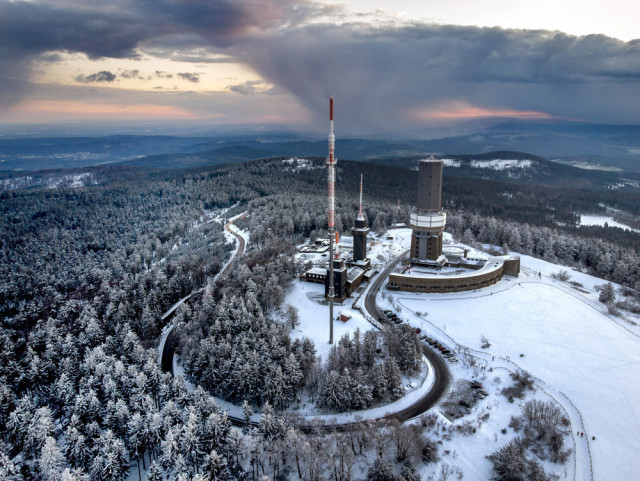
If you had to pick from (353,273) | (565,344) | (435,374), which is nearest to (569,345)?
(565,344)

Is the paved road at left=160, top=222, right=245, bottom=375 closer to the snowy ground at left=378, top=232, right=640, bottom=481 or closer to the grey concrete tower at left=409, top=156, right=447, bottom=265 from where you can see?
the snowy ground at left=378, top=232, right=640, bottom=481

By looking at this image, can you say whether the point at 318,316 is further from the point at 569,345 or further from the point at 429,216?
the point at 569,345

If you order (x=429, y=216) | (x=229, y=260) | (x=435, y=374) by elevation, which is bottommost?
(x=435, y=374)

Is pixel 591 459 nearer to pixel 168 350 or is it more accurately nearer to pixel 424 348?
pixel 424 348

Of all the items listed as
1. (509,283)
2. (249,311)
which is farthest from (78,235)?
(509,283)

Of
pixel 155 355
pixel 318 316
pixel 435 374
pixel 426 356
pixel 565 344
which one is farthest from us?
pixel 318 316

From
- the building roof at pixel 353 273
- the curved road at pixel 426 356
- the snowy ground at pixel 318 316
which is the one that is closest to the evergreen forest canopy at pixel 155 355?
the curved road at pixel 426 356
